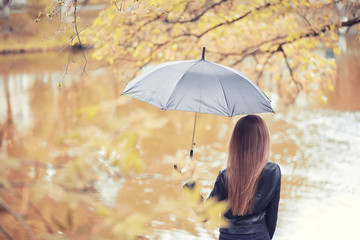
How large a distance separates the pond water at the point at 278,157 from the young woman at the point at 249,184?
26 centimetres

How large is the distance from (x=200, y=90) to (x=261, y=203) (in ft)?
2.58

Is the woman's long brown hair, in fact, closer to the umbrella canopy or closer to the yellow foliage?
the umbrella canopy

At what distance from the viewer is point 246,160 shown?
2102 mm

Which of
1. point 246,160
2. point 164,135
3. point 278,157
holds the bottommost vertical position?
point 278,157

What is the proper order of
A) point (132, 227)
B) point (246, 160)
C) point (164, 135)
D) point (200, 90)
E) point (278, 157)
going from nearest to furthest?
point (132, 227), point (246, 160), point (200, 90), point (278, 157), point (164, 135)

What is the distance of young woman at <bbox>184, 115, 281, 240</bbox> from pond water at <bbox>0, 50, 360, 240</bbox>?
261 mm

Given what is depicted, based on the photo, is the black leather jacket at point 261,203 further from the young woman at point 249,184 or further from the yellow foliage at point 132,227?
the yellow foliage at point 132,227

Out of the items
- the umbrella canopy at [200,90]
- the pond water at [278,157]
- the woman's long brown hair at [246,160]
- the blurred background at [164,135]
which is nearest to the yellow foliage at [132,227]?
the blurred background at [164,135]

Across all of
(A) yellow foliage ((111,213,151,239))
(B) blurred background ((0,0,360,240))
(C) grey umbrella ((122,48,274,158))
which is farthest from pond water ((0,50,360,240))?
(A) yellow foliage ((111,213,151,239))

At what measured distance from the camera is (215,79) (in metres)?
2.66

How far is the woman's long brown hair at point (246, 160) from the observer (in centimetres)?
207

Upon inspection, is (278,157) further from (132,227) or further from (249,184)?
(132,227)

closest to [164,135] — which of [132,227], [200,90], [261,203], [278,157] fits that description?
[278,157]

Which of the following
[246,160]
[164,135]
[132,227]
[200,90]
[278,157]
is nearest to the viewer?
[132,227]
